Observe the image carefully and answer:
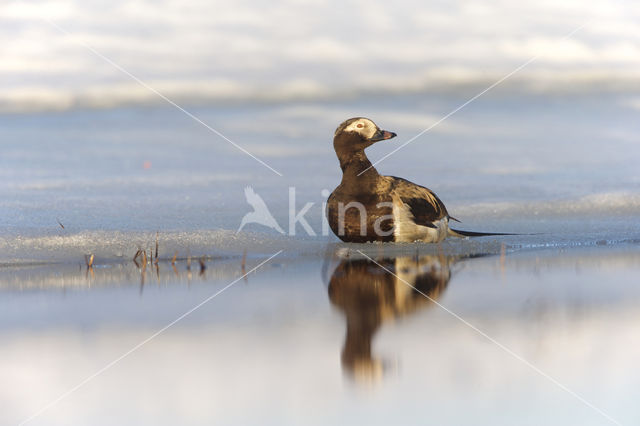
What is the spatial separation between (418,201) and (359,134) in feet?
2.73

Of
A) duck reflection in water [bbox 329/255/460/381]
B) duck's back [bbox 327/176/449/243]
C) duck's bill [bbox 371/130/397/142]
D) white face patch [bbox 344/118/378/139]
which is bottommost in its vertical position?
duck reflection in water [bbox 329/255/460/381]

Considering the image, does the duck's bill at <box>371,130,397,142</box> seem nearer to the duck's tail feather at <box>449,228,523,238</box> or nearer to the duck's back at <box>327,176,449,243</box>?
the duck's back at <box>327,176,449,243</box>

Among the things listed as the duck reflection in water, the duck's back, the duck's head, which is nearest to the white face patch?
the duck's head

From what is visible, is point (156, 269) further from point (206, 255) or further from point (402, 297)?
point (402, 297)

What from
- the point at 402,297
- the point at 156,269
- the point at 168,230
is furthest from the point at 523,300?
the point at 168,230

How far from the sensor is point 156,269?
20.9 feet

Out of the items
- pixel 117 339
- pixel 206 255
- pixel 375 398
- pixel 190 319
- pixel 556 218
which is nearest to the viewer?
pixel 375 398

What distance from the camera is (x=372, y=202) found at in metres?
7.70

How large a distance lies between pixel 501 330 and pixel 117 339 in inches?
69.3

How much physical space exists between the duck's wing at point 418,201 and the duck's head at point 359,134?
0.38 metres

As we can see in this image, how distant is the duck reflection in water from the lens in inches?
146

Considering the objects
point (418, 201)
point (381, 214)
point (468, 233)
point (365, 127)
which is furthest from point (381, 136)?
point (468, 233)

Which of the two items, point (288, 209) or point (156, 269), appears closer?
point (156, 269)

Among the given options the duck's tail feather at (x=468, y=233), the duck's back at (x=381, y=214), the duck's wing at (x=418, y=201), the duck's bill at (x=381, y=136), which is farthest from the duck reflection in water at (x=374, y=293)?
the duck's tail feather at (x=468, y=233)
